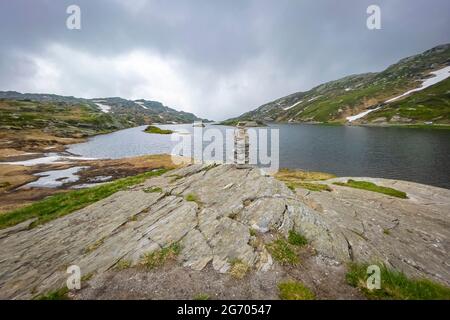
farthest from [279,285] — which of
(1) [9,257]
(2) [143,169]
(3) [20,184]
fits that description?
(3) [20,184]

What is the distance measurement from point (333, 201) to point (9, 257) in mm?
29303

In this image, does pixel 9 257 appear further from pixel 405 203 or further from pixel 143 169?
pixel 143 169

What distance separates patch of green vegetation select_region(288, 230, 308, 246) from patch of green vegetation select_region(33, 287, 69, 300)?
12846 millimetres

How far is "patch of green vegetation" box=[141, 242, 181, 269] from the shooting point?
1310cm

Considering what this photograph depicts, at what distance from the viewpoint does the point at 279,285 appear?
11000 mm

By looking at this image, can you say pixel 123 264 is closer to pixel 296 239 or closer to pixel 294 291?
pixel 294 291

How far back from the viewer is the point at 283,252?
13.4 meters

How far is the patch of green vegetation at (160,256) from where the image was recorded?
516 inches

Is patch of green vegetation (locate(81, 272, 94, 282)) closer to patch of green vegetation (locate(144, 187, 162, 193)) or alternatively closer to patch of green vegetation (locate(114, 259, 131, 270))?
patch of green vegetation (locate(114, 259, 131, 270))

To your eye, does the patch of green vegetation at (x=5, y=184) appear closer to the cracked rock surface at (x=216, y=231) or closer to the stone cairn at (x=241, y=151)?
the cracked rock surface at (x=216, y=231)

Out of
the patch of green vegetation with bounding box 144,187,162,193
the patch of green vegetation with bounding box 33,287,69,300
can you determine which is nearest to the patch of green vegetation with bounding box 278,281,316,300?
the patch of green vegetation with bounding box 33,287,69,300

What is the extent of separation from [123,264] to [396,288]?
1444 centimetres

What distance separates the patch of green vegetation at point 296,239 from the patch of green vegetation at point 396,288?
9.86 ft
